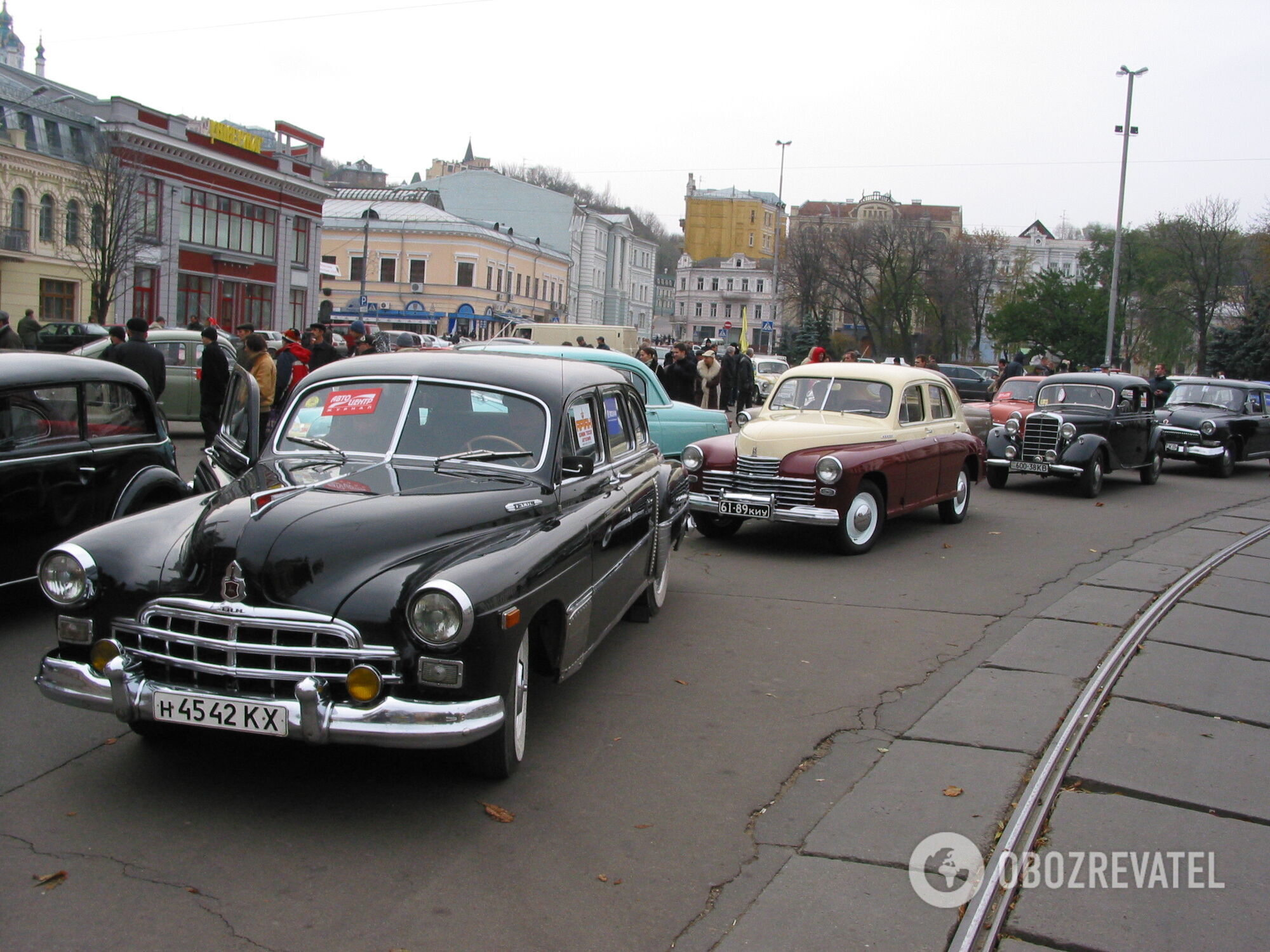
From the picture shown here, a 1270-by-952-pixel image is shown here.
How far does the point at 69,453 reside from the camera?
268 inches

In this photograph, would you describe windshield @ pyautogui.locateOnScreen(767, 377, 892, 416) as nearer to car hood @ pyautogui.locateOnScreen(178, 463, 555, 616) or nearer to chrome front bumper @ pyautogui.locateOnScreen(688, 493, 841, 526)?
chrome front bumper @ pyautogui.locateOnScreen(688, 493, 841, 526)

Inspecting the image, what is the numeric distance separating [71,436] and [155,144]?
3871 centimetres

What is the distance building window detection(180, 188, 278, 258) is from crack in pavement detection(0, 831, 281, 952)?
4356 cm

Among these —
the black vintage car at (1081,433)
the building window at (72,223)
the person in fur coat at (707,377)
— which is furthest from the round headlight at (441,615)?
the building window at (72,223)

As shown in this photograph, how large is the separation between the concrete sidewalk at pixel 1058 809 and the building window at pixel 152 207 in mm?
39115

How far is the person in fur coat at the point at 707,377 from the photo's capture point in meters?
21.7

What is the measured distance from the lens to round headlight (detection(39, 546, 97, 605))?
14.1 feet

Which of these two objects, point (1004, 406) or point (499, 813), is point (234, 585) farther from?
point (1004, 406)

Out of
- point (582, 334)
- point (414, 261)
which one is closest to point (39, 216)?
point (582, 334)

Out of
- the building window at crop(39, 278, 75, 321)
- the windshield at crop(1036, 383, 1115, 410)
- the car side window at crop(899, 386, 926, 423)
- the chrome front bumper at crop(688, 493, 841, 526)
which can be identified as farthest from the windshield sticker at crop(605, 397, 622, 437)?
the building window at crop(39, 278, 75, 321)

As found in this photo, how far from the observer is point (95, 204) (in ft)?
117

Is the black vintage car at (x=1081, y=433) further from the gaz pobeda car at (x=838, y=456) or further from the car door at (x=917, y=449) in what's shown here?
the car door at (x=917, y=449)

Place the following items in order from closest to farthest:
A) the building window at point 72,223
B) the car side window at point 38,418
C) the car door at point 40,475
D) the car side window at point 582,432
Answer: the car side window at point 582,432 < the car door at point 40,475 < the car side window at point 38,418 < the building window at point 72,223

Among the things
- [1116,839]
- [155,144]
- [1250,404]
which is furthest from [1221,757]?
[155,144]
